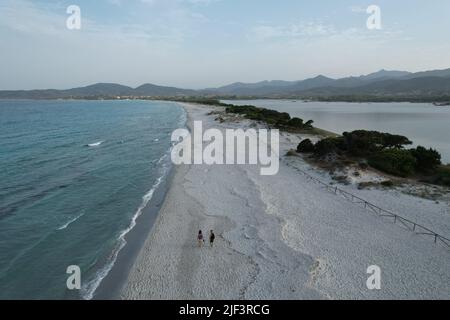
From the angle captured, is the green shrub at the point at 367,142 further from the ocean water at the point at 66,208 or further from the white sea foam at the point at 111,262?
the white sea foam at the point at 111,262

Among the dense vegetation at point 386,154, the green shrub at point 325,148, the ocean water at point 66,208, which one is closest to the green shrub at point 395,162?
the dense vegetation at point 386,154

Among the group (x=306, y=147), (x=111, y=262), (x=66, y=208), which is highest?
(x=306, y=147)

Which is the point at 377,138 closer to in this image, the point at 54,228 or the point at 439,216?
the point at 439,216

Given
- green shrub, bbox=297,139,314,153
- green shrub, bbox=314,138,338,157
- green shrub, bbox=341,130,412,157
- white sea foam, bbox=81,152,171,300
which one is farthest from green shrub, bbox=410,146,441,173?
white sea foam, bbox=81,152,171,300

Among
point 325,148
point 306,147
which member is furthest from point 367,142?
point 306,147

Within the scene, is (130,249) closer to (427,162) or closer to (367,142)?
(367,142)

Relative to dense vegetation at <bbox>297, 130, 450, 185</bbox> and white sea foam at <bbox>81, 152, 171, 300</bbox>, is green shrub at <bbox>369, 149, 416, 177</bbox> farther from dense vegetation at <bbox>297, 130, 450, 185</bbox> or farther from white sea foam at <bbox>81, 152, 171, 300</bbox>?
white sea foam at <bbox>81, 152, 171, 300</bbox>

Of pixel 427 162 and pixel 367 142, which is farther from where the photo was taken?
pixel 367 142

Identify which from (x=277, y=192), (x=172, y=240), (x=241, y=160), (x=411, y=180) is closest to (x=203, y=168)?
(x=241, y=160)

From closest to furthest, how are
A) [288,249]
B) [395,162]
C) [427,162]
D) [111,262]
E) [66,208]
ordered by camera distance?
[111,262] → [288,249] → [66,208] → [395,162] → [427,162]
